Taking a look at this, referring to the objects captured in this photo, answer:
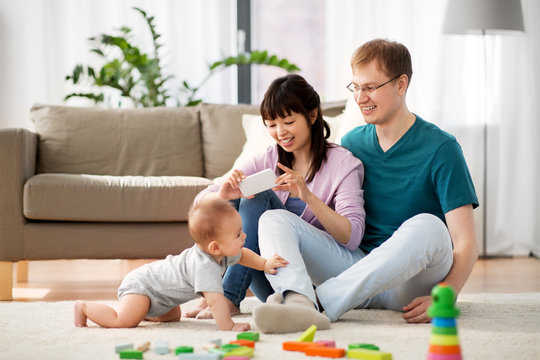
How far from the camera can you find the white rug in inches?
54.7

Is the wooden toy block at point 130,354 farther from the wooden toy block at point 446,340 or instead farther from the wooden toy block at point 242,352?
the wooden toy block at point 446,340

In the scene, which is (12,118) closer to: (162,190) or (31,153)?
(31,153)

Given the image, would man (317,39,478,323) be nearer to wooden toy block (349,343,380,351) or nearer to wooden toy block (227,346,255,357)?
wooden toy block (349,343,380,351)

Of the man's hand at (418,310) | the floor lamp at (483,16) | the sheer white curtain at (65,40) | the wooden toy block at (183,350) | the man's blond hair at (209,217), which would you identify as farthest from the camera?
the sheer white curtain at (65,40)

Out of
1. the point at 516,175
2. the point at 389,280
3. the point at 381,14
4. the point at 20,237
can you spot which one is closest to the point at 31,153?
the point at 20,237

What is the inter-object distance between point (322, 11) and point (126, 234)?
8.27ft

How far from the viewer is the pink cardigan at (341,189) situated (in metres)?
1.79

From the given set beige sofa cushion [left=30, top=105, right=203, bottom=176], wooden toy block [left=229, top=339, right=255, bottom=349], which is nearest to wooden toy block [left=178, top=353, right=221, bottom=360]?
wooden toy block [left=229, top=339, right=255, bottom=349]

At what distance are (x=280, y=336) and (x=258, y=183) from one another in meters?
0.43

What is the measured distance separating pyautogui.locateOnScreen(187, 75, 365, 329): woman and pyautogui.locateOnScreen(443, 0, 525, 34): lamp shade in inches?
77.1

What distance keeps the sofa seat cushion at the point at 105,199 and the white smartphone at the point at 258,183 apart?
92 cm

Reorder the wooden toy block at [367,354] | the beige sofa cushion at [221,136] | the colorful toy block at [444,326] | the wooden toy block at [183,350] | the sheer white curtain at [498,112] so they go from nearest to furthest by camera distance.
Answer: the colorful toy block at [444,326] < the wooden toy block at [367,354] < the wooden toy block at [183,350] < the beige sofa cushion at [221,136] < the sheer white curtain at [498,112]

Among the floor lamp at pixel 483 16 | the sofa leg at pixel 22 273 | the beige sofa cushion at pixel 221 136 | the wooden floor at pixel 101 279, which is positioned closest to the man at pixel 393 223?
the wooden floor at pixel 101 279

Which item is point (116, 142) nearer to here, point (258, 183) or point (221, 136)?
point (221, 136)
